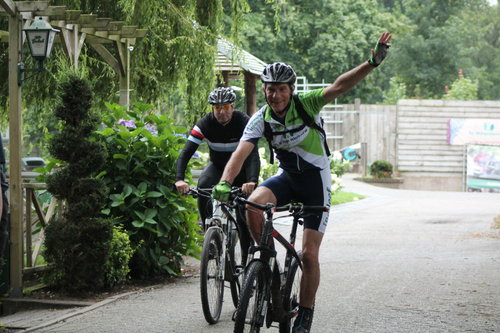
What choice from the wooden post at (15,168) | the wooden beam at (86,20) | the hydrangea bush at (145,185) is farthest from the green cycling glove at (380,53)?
the wooden beam at (86,20)

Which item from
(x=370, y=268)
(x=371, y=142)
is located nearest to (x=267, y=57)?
(x=371, y=142)

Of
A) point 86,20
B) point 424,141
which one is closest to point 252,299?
point 86,20

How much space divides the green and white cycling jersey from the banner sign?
22642mm

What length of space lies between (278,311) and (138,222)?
2.89 meters

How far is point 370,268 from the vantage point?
8023mm

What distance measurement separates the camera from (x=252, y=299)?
3.92 metres

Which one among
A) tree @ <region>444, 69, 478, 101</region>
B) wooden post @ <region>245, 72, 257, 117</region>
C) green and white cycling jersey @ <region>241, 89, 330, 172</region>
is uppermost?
tree @ <region>444, 69, 478, 101</region>

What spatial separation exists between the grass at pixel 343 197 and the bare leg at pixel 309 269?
12413 mm

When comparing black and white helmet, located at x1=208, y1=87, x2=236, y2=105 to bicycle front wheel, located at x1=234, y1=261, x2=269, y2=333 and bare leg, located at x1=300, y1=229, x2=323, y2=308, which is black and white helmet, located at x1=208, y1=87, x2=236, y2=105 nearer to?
bare leg, located at x1=300, y1=229, x2=323, y2=308

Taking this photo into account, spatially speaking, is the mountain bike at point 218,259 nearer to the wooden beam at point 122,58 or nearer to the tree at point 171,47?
the wooden beam at point 122,58

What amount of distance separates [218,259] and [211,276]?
18 centimetres

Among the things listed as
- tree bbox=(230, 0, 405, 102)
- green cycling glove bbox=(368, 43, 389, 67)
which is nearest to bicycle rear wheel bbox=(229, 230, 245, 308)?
green cycling glove bbox=(368, 43, 389, 67)

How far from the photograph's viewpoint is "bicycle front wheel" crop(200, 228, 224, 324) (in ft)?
16.3

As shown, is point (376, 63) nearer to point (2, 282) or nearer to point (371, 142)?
point (2, 282)
